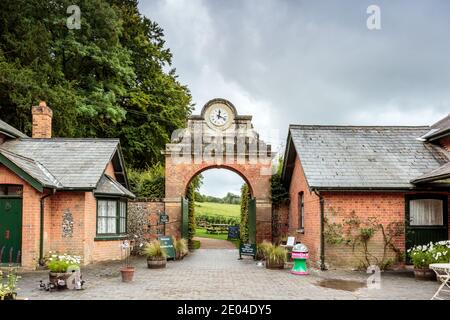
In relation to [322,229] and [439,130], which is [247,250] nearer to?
[322,229]

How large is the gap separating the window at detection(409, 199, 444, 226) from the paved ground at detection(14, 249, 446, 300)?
2242mm

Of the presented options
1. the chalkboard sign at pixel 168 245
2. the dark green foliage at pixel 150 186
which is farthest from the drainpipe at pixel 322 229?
the dark green foliage at pixel 150 186

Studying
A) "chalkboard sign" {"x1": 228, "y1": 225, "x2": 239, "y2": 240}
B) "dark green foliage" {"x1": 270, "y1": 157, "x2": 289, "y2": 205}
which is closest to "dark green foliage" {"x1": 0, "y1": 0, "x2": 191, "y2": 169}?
"chalkboard sign" {"x1": 228, "y1": 225, "x2": 239, "y2": 240}

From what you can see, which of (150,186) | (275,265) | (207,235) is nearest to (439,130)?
(275,265)

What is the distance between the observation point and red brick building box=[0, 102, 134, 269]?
14.2m

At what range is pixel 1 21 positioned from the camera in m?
23.1

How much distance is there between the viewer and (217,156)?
20750mm

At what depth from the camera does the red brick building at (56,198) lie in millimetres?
14195

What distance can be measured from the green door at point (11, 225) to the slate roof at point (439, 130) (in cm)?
1425

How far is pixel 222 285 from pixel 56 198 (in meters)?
7.39

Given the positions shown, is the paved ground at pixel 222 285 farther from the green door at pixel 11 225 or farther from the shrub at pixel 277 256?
the green door at pixel 11 225

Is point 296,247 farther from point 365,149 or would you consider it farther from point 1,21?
point 1,21
